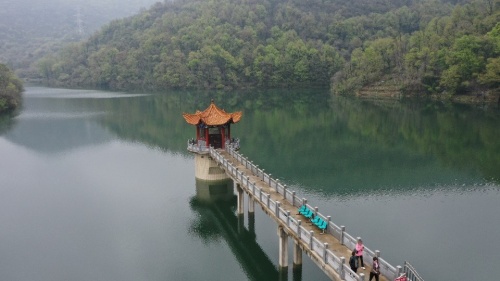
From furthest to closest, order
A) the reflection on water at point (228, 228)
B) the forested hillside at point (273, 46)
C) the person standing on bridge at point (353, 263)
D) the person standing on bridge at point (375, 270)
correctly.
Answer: the forested hillside at point (273, 46), the reflection on water at point (228, 228), the person standing on bridge at point (353, 263), the person standing on bridge at point (375, 270)

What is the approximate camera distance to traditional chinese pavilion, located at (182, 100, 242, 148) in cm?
3775

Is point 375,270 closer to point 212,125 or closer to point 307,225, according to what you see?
point 307,225

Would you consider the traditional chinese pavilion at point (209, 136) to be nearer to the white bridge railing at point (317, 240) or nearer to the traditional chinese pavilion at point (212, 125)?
the traditional chinese pavilion at point (212, 125)

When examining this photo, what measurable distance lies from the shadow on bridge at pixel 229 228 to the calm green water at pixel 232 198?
0.13 meters

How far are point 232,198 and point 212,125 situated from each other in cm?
645

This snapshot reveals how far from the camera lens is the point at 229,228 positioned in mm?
32344

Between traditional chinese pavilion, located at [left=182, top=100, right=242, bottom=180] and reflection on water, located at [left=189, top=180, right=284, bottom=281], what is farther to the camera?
traditional chinese pavilion, located at [left=182, top=100, right=242, bottom=180]

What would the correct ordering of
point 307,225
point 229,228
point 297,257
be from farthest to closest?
point 229,228
point 297,257
point 307,225

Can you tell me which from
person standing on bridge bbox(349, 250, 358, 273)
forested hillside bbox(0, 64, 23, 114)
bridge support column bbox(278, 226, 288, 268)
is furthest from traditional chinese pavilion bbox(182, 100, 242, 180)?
forested hillside bbox(0, 64, 23, 114)

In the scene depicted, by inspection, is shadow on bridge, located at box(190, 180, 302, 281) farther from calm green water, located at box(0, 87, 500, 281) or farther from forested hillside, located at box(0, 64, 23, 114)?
forested hillside, located at box(0, 64, 23, 114)

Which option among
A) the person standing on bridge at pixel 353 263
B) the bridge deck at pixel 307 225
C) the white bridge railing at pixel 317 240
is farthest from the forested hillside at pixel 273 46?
the person standing on bridge at pixel 353 263

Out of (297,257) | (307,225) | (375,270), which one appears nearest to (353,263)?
(375,270)

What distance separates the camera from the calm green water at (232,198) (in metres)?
27.0

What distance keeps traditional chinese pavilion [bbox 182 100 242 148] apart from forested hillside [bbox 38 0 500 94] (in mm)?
76273
